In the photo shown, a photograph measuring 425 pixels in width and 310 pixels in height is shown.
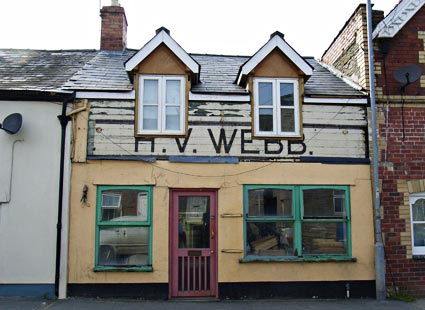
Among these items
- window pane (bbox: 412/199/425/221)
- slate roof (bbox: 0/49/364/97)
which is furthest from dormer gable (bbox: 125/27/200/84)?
window pane (bbox: 412/199/425/221)

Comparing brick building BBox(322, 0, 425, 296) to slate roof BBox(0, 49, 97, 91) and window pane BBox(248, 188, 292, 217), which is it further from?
slate roof BBox(0, 49, 97, 91)

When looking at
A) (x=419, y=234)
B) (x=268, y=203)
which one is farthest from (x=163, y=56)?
(x=419, y=234)

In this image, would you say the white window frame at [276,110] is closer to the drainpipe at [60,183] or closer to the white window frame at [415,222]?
the white window frame at [415,222]

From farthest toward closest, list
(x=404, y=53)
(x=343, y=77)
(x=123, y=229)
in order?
(x=343, y=77) < (x=404, y=53) < (x=123, y=229)

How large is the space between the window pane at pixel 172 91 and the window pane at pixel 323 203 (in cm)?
348

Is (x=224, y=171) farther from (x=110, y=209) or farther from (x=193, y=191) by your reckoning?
(x=110, y=209)

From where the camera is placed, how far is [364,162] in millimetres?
9273

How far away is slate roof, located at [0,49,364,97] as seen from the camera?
938 centimetres

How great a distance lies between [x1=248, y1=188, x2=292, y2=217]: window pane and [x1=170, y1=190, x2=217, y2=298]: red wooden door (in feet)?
2.71

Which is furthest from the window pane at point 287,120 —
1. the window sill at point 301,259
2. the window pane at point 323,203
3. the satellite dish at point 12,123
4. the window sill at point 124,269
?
the satellite dish at point 12,123

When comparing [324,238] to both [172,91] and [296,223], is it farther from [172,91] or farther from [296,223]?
[172,91]

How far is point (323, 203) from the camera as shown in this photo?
360 inches

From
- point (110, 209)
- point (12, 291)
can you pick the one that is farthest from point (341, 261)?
point (12, 291)

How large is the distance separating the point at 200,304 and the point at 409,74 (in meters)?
6.77
